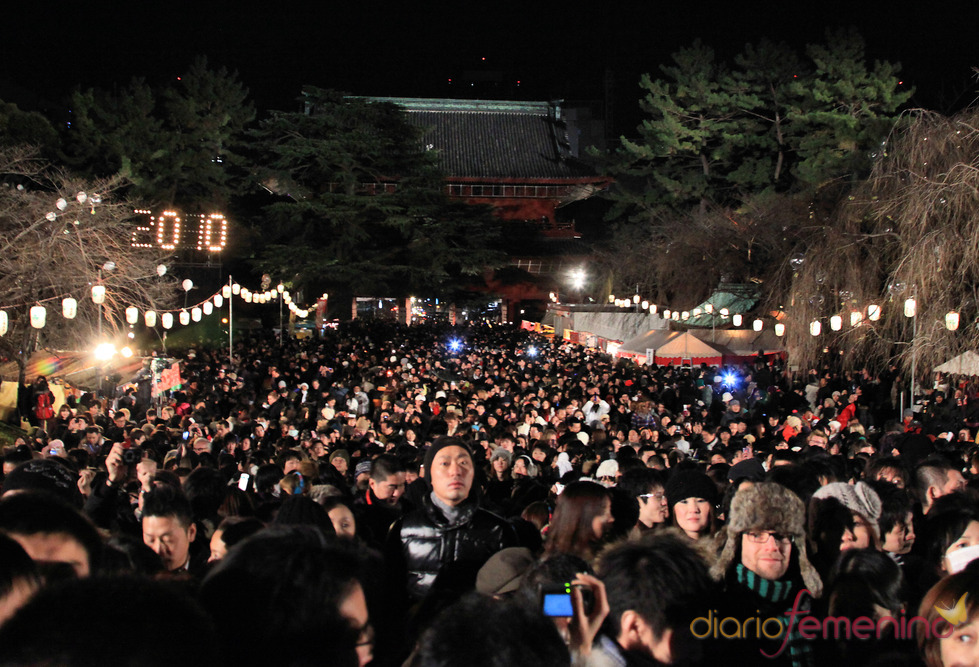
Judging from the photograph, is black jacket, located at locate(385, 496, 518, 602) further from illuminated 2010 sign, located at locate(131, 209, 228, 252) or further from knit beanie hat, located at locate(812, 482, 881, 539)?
illuminated 2010 sign, located at locate(131, 209, 228, 252)

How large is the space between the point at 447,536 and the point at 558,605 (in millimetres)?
1345

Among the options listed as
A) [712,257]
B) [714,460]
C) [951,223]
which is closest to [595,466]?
[714,460]

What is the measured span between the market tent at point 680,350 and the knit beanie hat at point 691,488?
1378cm

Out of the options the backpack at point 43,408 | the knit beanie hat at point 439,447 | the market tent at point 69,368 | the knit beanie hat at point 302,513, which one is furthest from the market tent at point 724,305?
the knit beanie hat at point 302,513

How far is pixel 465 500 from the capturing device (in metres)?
3.43

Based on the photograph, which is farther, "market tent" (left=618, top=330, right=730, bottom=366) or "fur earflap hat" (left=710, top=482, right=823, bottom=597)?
"market tent" (left=618, top=330, right=730, bottom=366)

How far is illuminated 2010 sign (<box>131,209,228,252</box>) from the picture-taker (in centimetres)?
2083

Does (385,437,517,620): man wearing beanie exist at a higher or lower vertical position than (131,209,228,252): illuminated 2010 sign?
lower

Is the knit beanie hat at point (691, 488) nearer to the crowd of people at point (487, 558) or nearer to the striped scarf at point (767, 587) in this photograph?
the crowd of people at point (487, 558)

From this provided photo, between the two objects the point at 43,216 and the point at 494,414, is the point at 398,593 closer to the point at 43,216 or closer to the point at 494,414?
the point at 494,414

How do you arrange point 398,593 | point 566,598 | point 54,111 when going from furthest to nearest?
point 54,111 → point 398,593 → point 566,598

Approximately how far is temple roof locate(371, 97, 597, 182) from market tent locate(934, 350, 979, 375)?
2824 cm

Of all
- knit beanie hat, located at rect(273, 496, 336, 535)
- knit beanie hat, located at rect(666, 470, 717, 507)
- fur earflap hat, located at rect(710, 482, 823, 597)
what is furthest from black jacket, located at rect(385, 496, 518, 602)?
knit beanie hat, located at rect(666, 470, 717, 507)

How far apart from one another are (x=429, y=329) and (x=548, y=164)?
12533 mm
